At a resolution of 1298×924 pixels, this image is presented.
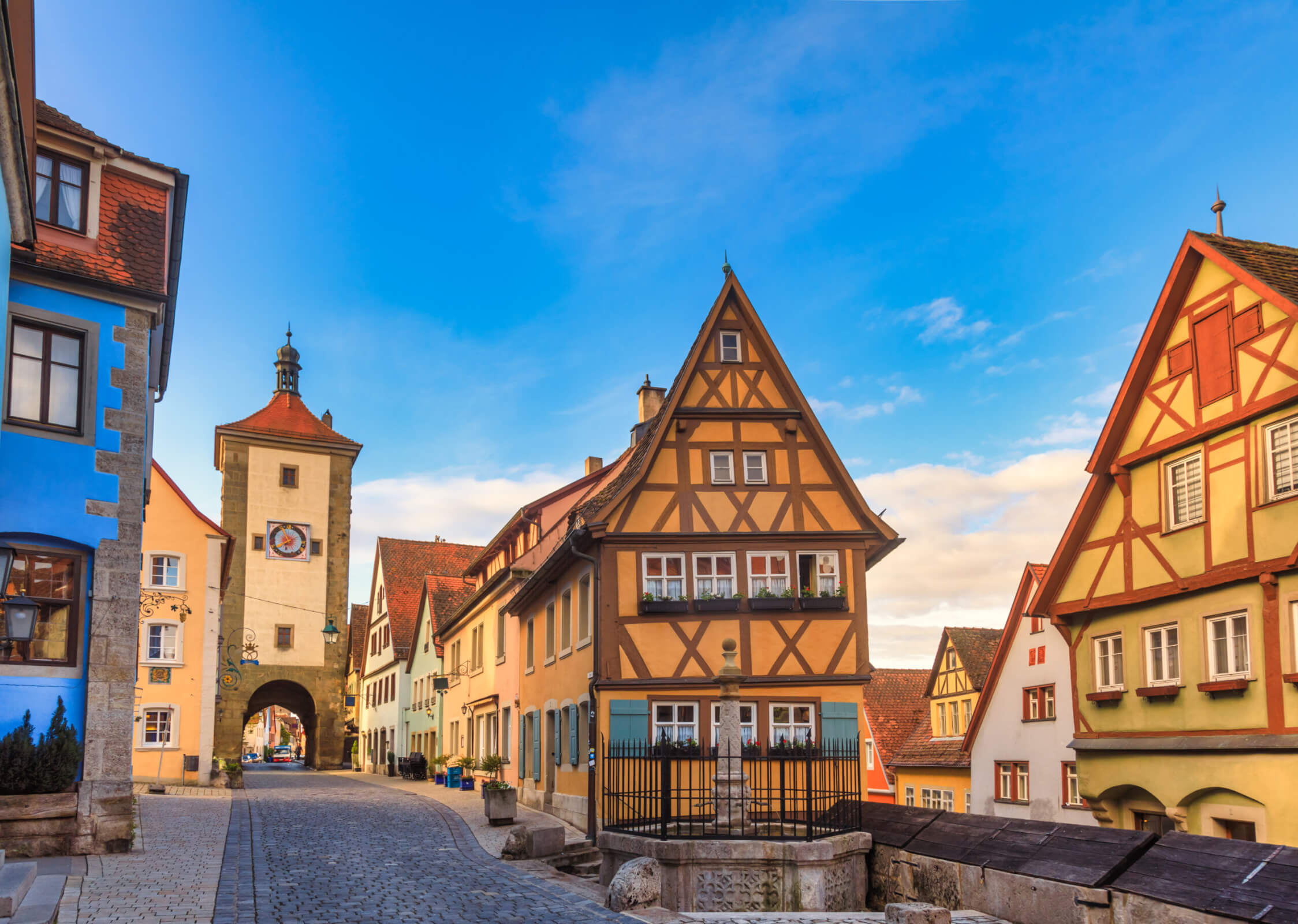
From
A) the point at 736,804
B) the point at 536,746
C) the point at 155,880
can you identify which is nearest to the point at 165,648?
the point at 536,746

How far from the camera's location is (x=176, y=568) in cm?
3075

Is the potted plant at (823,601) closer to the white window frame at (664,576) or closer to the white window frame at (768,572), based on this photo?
the white window frame at (768,572)

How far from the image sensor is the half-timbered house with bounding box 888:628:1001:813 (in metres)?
36.2

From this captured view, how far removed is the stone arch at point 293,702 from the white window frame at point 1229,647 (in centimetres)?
3931

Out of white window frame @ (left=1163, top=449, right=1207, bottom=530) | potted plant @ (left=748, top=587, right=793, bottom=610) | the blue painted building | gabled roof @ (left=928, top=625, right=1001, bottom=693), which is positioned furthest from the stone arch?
white window frame @ (left=1163, top=449, right=1207, bottom=530)

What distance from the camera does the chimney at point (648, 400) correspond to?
31.6 meters

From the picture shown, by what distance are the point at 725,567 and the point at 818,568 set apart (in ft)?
5.68

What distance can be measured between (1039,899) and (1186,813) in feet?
28.9

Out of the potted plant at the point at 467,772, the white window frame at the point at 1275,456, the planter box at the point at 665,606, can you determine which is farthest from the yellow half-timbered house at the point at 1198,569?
the potted plant at the point at 467,772

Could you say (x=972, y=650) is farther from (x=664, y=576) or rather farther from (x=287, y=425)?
(x=287, y=425)

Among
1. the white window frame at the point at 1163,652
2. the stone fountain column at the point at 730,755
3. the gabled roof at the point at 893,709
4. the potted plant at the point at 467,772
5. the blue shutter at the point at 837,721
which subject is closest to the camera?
the stone fountain column at the point at 730,755

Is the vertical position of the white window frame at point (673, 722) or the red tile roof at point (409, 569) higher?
the red tile roof at point (409, 569)

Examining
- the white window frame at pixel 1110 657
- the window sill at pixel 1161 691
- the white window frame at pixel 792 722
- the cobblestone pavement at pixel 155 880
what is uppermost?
the white window frame at pixel 1110 657

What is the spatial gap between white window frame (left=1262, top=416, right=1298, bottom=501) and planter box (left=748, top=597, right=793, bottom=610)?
802 cm
